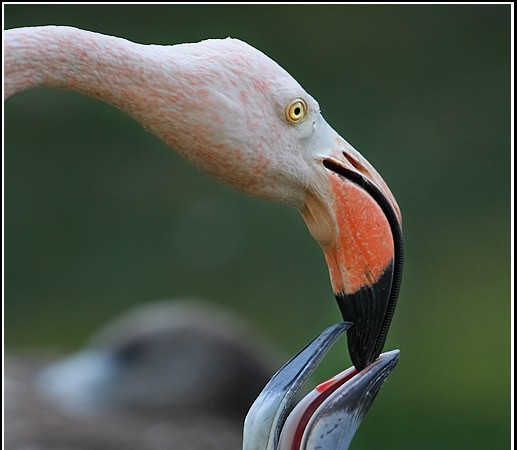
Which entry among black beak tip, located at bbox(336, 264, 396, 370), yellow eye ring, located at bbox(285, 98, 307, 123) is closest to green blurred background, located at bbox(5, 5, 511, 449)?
black beak tip, located at bbox(336, 264, 396, 370)

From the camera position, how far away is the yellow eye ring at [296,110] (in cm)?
173

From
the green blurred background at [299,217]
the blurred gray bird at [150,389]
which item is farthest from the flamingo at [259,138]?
the green blurred background at [299,217]

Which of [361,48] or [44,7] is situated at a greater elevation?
[44,7]

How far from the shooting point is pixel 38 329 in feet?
19.8

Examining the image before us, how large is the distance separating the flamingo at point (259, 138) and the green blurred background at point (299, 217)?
2.44 m

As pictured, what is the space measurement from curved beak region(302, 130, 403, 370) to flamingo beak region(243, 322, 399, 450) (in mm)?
36

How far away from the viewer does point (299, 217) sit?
6637 millimetres

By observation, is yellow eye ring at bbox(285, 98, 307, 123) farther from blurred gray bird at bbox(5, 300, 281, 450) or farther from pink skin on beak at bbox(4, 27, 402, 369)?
blurred gray bird at bbox(5, 300, 281, 450)

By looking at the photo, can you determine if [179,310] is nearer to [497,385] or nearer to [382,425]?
[382,425]

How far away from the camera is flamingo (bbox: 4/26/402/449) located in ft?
5.35

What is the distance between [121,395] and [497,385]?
2148 millimetres

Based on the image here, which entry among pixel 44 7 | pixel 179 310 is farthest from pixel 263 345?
pixel 44 7

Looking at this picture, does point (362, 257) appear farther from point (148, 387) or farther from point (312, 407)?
point (148, 387)

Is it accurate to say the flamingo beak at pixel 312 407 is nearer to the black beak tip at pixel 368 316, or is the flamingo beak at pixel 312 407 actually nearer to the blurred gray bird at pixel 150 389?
the black beak tip at pixel 368 316
